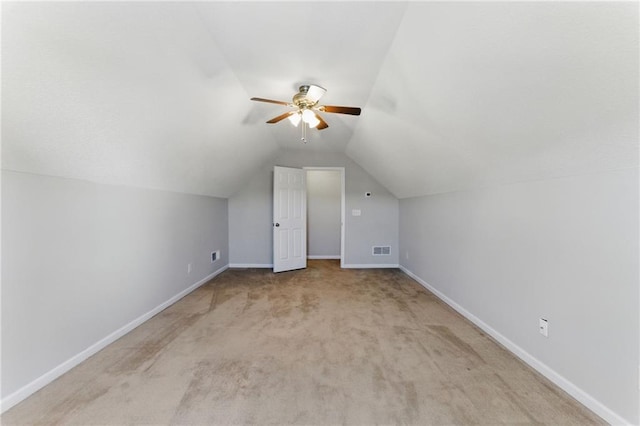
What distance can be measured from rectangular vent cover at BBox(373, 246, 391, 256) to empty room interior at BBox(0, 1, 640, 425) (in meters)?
2.10

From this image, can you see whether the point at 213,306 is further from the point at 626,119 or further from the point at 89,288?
the point at 626,119

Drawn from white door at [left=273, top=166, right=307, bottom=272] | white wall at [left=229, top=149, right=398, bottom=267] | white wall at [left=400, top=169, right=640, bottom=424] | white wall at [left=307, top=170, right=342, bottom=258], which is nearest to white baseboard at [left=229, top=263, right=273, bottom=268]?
white wall at [left=229, top=149, right=398, bottom=267]

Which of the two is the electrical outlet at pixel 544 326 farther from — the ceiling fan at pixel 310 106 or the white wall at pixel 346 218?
the white wall at pixel 346 218

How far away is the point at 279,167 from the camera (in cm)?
482

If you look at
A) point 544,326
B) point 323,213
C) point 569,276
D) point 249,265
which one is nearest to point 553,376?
point 544,326

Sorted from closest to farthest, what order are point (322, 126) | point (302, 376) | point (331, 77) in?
point (302, 376) < point (331, 77) < point (322, 126)

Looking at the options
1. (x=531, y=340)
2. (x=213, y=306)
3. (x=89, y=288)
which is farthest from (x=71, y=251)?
(x=531, y=340)

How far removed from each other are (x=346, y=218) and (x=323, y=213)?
1.23m

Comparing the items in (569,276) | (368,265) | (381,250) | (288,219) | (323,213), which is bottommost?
(368,265)

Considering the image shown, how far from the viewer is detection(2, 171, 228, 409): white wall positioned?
1594 mm

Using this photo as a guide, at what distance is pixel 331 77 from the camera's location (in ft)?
7.79

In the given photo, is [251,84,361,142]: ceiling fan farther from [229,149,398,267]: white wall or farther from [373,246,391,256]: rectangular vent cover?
[373,246,391,256]: rectangular vent cover

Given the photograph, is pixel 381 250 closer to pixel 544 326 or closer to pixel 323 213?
pixel 323 213

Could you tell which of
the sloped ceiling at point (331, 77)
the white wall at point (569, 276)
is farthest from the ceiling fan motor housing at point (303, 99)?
the white wall at point (569, 276)
